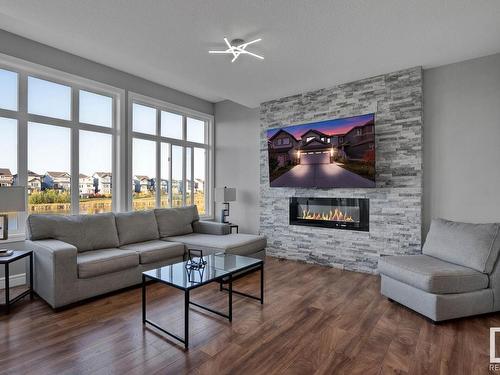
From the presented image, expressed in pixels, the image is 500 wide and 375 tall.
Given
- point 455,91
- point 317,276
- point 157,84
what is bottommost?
point 317,276

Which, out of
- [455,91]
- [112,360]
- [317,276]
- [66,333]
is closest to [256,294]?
[317,276]

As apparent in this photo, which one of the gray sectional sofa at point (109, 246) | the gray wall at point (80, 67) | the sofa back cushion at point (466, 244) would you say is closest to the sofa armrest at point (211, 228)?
the gray sectional sofa at point (109, 246)

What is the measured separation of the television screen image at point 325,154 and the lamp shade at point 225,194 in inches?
34.6

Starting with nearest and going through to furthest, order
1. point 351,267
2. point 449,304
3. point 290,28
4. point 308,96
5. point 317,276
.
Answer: point 449,304, point 290,28, point 317,276, point 351,267, point 308,96

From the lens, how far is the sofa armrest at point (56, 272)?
2.72 metres

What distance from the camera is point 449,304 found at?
8.23 ft

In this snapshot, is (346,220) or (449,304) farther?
(346,220)

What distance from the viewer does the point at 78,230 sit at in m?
3.45

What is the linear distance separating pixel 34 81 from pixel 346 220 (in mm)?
4687

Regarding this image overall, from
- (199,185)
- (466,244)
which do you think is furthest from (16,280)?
(466,244)

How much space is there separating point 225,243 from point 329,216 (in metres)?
1.73

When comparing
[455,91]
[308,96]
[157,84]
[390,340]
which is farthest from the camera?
[157,84]

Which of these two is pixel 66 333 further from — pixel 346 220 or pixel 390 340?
pixel 346 220

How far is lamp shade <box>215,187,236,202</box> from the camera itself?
5302mm
